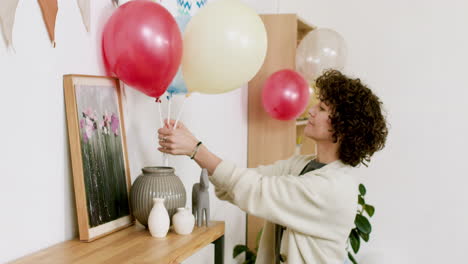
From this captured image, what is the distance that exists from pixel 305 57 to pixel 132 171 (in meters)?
1.55

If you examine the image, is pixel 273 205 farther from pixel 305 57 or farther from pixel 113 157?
pixel 305 57

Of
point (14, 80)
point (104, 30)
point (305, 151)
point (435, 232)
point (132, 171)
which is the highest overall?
point (104, 30)

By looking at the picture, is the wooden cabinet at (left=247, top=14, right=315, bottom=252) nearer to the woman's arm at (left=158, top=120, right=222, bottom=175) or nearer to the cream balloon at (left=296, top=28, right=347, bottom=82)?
the cream balloon at (left=296, top=28, right=347, bottom=82)

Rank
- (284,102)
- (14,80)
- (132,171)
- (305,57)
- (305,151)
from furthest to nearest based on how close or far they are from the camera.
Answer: (305,151) → (305,57) → (284,102) → (132,171) → (14,80)

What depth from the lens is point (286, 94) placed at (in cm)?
266

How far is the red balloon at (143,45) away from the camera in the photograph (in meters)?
1.28

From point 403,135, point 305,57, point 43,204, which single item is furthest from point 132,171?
point 403,135

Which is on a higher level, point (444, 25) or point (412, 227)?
point (444, 25)

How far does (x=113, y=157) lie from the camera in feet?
4.88

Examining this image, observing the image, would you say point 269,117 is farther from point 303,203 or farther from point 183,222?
point 183,222

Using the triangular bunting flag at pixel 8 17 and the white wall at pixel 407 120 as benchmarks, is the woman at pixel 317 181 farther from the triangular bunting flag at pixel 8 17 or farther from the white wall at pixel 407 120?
the white wall at pixel 407 120

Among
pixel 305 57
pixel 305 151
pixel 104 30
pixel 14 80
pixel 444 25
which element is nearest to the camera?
pixel 14 80

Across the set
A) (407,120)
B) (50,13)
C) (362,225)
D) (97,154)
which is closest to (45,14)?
(50,13)

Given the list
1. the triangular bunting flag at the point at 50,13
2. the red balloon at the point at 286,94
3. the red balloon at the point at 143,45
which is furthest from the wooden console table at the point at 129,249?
the red balloon at the point at 286,94
